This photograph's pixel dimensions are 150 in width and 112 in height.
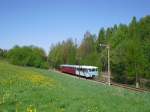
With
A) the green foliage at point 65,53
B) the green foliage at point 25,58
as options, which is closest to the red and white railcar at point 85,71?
the green foliage at point 65,53

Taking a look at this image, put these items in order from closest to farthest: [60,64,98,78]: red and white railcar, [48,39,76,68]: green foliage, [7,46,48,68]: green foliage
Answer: [60,64,98,78]: red and white railcar, [7,46,48,68]: green foliage, [48,39,76,68]: green foliage

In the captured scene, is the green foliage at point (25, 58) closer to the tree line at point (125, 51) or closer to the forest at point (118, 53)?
the forest at point (118, 53)

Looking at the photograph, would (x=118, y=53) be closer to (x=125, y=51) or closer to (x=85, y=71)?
(x=125, y=51)

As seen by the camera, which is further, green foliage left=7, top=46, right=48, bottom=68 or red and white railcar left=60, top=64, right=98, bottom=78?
green foliage left=7, top=46, right=48, bottom=68

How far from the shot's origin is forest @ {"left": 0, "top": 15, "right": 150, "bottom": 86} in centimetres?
5545

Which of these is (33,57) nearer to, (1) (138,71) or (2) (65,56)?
(2) (65,56)

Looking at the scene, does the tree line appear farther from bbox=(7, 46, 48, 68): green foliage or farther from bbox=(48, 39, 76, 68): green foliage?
bbox=(7, 46, 48, 68): green foliage

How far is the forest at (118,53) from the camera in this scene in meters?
55.5

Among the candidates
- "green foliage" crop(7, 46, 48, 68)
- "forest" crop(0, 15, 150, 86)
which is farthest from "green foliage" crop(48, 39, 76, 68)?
"green foliage" crop(7, 46, 48, 68)

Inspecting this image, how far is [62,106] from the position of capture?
11.3 metres

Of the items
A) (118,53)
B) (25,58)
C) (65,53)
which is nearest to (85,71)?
(118,53)

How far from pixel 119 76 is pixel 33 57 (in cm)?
5483

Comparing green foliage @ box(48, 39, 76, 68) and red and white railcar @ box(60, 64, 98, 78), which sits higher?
green foliage @ box(48, 39, 76, 68)

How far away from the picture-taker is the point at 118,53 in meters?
59.7
